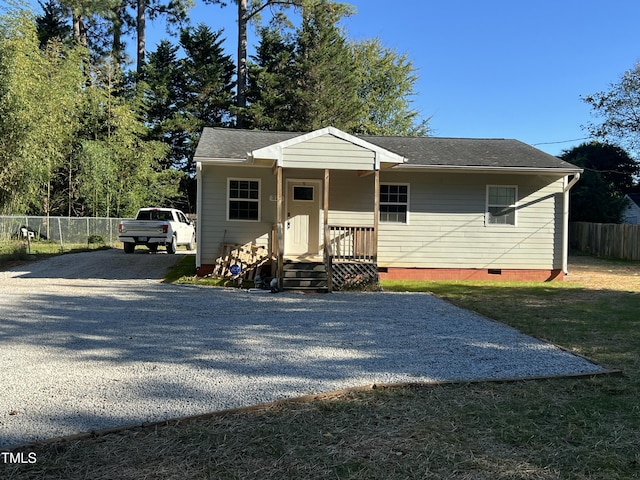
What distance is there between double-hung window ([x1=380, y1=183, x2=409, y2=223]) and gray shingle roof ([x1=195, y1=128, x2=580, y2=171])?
0.85 m

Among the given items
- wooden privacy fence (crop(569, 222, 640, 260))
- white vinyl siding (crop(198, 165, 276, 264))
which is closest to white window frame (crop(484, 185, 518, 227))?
white vinyl siding (crop(198, 165, 276, 264))

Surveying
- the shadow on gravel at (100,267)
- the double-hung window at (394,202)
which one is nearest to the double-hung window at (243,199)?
the shadow on gravel at (100,267)

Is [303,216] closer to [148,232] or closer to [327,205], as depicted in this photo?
[327,205]

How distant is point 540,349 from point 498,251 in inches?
308

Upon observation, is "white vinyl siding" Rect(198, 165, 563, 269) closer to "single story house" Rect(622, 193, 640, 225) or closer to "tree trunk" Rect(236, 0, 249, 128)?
"tree trunk" Rect(236, 0, 249, 128)

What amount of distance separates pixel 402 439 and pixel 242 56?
3007 centimetres

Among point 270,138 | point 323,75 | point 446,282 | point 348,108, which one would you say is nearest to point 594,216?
point 348,108

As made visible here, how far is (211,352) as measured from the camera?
5230mm

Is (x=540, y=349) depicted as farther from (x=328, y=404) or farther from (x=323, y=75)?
(x=323, y=75)

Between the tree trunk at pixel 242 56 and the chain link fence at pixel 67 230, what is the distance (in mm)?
10543

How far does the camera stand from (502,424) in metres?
3.46

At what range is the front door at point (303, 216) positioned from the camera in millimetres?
12547

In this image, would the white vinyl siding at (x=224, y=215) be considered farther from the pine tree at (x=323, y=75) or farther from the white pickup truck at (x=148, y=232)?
the pine tree at (x=323, y=75)

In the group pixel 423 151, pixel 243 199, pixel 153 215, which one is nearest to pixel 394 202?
pixel 423 151
